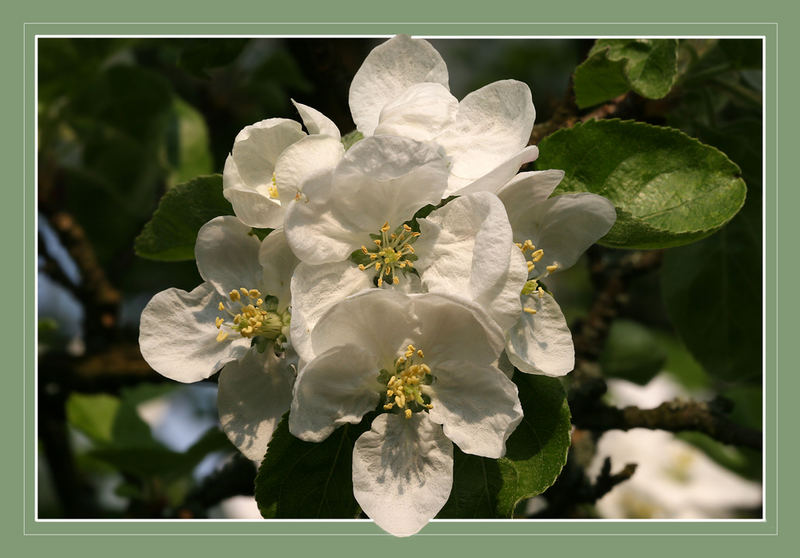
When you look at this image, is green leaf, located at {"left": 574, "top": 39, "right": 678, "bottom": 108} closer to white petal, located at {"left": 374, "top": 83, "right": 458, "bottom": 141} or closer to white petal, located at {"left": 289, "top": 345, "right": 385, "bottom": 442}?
white petal, located at {"left": 374, "top": 83, "right": 458, "bottom": 141}

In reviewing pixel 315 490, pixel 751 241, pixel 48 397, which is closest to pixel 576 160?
pixel 315 490

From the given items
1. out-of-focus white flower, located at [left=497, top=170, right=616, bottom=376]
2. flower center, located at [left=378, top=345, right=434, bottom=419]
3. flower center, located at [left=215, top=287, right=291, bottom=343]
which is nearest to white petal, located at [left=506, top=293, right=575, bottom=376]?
out-of-focus white flower, located at [left=497, top=170, right=616, bottom=376]

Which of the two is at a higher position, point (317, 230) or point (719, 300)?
point (317, 230)

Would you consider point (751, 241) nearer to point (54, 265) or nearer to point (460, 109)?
point (460, 109)

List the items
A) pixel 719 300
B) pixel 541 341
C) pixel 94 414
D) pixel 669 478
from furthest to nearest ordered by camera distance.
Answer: pixel 669 478 < pixel 94 414 < pixel 719 300 < pixel 541 341

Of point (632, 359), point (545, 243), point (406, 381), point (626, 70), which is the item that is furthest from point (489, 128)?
point (632, 359)

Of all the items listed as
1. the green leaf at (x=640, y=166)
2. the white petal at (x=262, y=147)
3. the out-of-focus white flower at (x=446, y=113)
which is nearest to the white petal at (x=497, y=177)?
the out-of-focus white flower at (x=446, y=113)

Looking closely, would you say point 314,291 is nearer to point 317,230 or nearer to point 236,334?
point 317,230
